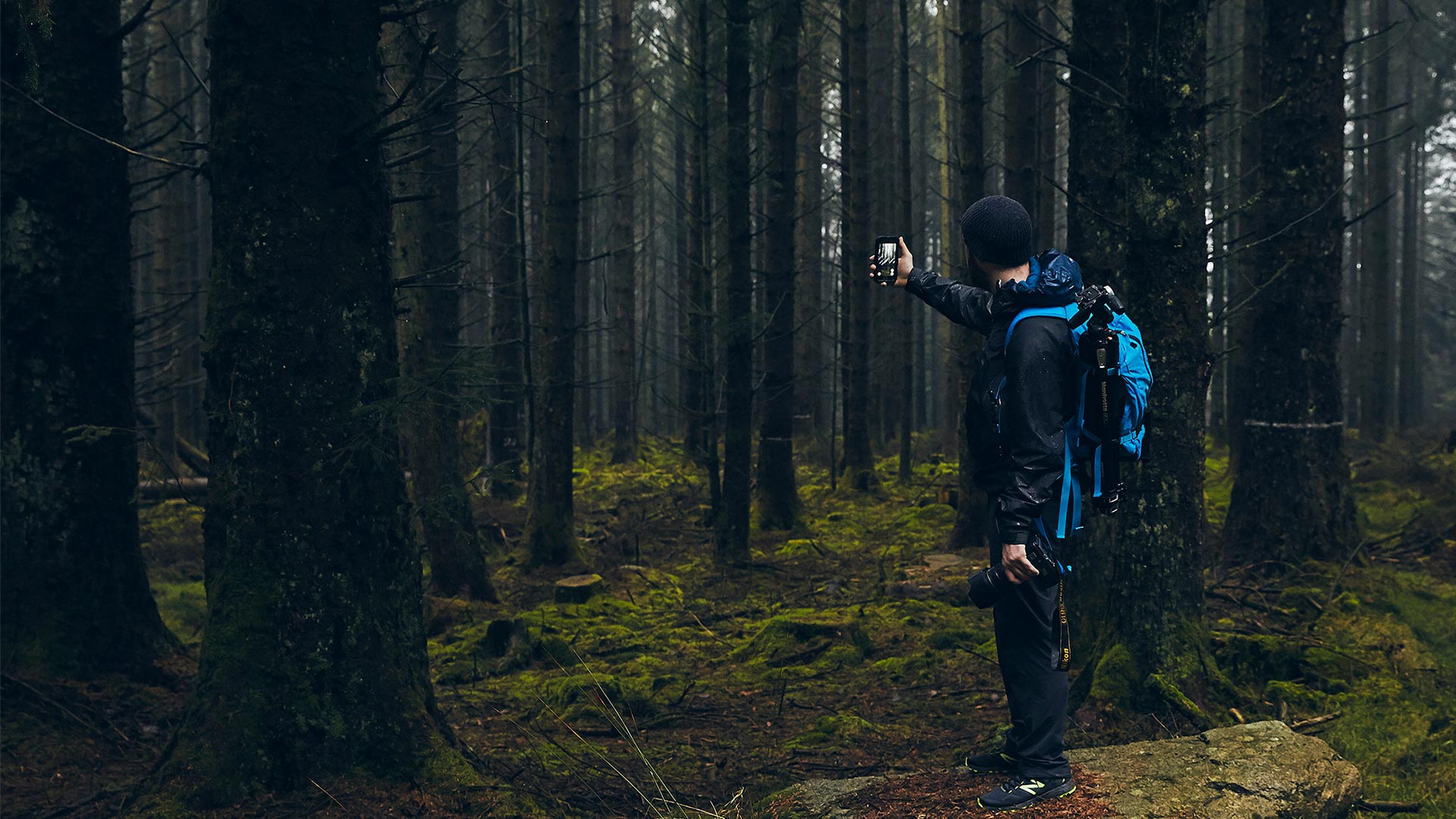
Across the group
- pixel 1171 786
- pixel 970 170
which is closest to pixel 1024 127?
pixel 970 170

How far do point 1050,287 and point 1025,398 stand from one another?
19.9 inches

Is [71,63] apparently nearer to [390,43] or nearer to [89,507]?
[89,507]

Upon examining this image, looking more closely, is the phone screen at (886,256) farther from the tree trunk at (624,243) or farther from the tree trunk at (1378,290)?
the tree trunk at (1378,290)

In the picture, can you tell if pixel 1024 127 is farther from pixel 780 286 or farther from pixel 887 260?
pixel 887 260

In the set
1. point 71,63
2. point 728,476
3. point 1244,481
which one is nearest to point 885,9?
point 728,476

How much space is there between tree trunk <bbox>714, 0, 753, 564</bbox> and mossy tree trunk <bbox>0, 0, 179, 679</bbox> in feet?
20.6

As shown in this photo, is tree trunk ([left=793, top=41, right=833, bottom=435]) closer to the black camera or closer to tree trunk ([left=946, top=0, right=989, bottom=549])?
tree trunk ([left=946, top=0, right=989, bottom=549])

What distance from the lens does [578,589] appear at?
1021 cm

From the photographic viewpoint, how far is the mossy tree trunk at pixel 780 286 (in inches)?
511

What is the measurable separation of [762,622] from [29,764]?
579 centimetres

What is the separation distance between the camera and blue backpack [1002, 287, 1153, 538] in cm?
411

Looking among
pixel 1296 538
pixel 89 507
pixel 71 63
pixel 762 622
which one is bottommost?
pixel 762 622

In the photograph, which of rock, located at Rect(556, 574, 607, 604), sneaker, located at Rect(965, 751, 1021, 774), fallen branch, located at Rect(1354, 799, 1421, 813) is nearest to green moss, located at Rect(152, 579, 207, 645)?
rock, located at Rect(556, 574, 607, 604)

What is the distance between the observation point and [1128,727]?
5617mm
